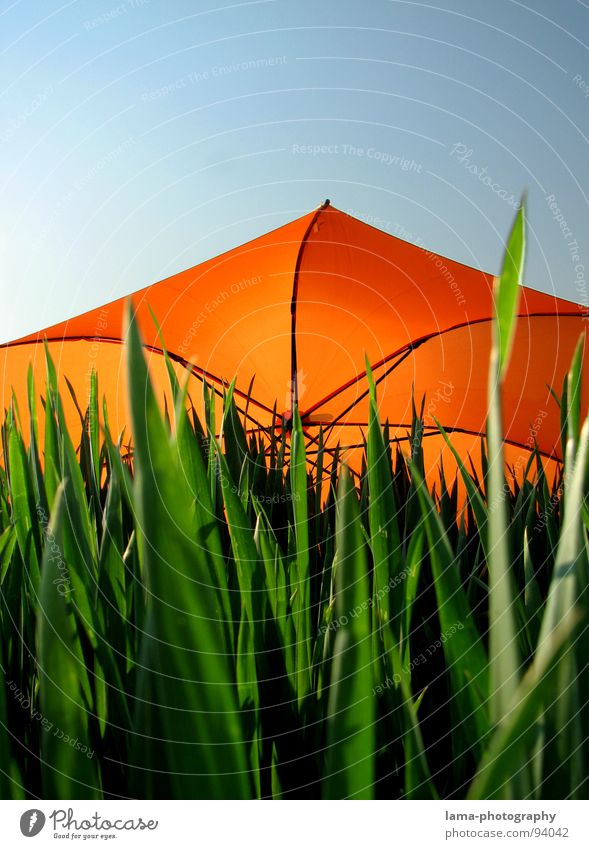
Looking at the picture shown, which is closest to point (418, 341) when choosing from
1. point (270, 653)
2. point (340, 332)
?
point (340, 332)

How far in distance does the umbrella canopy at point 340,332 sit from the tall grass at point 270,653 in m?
1.92

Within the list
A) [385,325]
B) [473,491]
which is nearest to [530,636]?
[473,491]

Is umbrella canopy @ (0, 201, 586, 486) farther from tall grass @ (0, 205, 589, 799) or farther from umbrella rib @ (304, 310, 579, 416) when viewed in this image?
tall grass @ (0, 205, 589, 799)

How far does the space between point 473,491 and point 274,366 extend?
2431mm

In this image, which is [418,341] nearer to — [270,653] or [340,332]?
[340,332]

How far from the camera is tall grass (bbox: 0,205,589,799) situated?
73 mm

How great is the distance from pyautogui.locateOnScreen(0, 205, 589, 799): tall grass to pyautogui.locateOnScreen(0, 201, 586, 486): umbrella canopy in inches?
75.6

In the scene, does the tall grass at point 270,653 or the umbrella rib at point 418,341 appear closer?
the tall grass at point 270,653

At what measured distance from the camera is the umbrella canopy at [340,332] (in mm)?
2188

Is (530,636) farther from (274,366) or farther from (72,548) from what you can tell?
(274,366)

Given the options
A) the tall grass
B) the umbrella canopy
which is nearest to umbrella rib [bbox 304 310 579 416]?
the umbrella canopy

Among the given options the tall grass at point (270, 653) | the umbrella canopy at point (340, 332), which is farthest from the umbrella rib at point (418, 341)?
the tall grass at point (270, 653)

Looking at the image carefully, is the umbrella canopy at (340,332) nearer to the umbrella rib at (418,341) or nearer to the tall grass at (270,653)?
the umbrella rib at (418,341)
